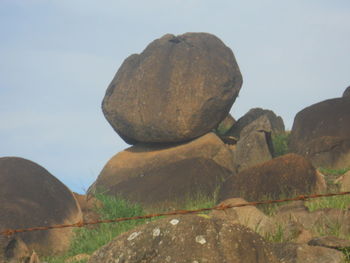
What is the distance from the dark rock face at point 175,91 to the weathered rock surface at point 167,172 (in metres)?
0.44

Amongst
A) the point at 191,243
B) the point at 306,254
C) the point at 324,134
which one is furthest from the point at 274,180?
the point at 191,243

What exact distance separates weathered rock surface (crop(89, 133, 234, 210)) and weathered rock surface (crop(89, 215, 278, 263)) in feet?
29.0

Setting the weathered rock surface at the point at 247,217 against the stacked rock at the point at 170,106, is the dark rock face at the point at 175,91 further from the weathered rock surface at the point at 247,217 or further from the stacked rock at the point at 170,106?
the weathered rock surface at the point at 247,217

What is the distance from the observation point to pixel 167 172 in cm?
1579

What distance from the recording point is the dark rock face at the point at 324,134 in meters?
16.9

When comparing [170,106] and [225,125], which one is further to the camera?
[225,125]

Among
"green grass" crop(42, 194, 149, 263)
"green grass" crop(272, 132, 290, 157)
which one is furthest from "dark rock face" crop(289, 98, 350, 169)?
"green grass" crop(42, 194, 149, 263)

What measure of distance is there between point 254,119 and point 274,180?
347 inches

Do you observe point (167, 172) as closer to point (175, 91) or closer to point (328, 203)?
point (175, 91)

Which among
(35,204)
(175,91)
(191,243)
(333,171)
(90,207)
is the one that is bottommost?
(333,171)

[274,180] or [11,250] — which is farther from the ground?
[11,250]

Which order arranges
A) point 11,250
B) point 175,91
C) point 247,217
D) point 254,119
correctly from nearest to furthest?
point 247,217 → point 11,250 → point 175,91 → point 254,119

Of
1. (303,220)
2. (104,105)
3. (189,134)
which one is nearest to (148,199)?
(189,134)

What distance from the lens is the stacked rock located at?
1712cm
